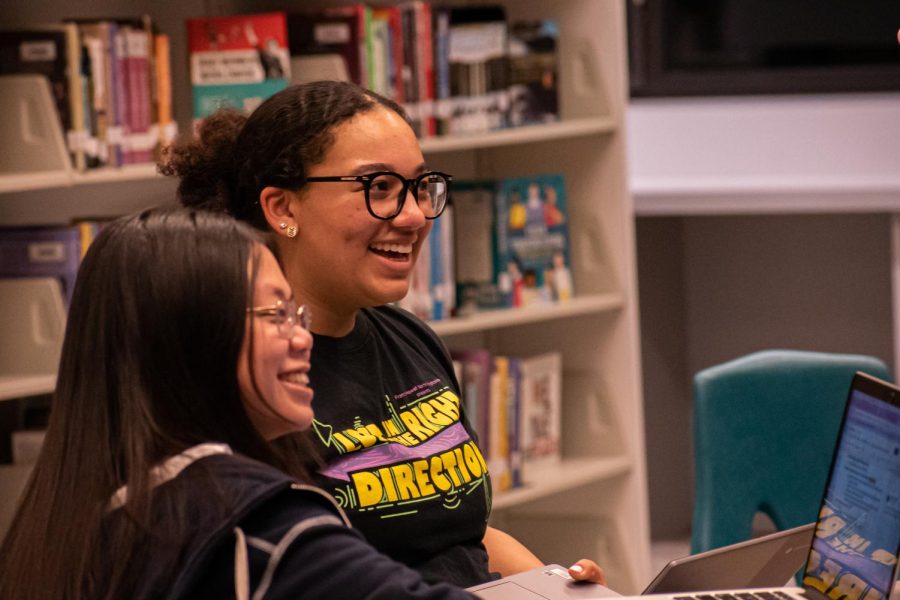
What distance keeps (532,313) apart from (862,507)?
1.76m

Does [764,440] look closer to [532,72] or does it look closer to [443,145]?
[443,145]

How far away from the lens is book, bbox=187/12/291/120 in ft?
8.75

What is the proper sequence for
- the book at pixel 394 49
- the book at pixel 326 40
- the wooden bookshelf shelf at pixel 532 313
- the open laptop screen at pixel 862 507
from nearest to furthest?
the open laptop screen at pixel 862 507
the book at pixel 326 40
the book at pixel 394 49
the wooden bookshelf shelf at pixel 532 313

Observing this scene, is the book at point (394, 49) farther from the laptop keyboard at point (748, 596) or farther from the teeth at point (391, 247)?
the laptop keyboard at point (748, 596)

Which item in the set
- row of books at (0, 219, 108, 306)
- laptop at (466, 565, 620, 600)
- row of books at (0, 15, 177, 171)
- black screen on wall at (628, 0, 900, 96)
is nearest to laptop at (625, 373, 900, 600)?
Result: laptop at (466, 565, 620, 600)

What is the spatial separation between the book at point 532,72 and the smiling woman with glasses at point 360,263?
1.50 meters

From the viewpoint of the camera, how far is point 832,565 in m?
1.52

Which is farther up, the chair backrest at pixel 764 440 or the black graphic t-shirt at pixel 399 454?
the black graphic t-shirt at pixel 399 454

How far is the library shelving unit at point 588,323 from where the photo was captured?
3354 millimetres

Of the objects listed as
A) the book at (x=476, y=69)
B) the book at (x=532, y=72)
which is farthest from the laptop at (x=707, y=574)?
the book at (x=532, y=72)

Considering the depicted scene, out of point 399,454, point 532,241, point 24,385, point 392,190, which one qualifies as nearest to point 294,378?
point 399,454

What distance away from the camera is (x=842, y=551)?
1509mm

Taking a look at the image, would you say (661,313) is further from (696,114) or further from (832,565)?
(832,565)

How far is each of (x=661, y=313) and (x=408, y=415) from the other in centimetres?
268
